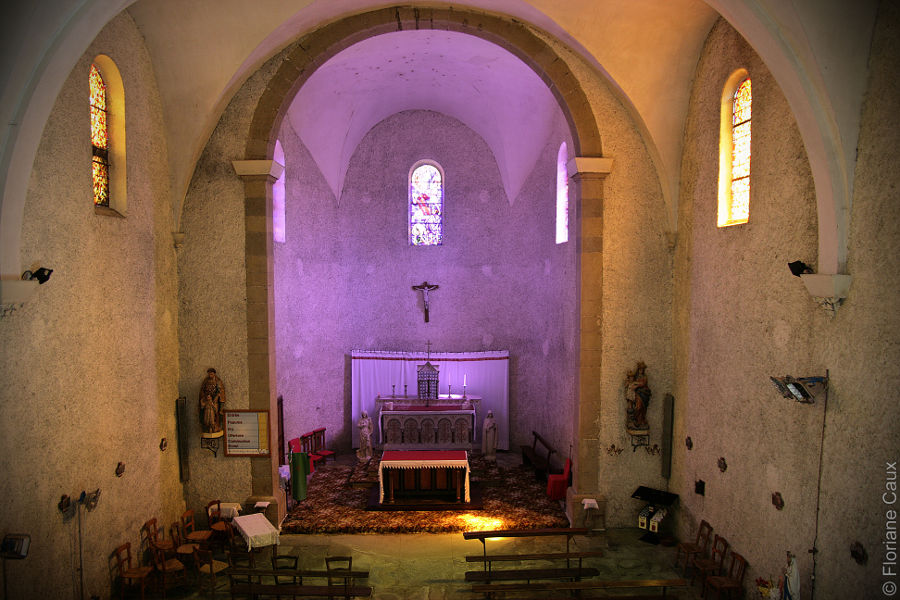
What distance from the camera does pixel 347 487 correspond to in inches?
535

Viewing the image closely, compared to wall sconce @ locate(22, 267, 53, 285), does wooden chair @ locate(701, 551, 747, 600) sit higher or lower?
lower

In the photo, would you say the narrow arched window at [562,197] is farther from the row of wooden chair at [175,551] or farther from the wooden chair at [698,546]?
the row of wooden chair at [175,551]

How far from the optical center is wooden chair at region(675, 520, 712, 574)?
9509mm

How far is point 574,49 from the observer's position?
420 inches

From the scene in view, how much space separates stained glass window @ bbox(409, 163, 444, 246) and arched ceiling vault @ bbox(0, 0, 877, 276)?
682 cm

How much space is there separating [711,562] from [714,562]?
4.2 inches

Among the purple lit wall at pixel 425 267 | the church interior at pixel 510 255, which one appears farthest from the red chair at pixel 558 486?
the purple lit wall at pixel 425 267

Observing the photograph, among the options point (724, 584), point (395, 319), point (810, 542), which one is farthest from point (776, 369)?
point (395, 319)

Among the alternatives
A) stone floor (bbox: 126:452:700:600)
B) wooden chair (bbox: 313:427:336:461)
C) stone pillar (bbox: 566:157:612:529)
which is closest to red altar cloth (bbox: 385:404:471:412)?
wooden chair (bbox: 313:427:336:461)

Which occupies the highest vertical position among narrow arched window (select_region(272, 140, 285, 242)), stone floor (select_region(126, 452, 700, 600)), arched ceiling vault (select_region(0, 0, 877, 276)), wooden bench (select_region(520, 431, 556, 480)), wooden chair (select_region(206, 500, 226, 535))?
arched ceiling vault (select_region(0, 0, 877, 276))

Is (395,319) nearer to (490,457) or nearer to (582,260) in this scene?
(490,457)

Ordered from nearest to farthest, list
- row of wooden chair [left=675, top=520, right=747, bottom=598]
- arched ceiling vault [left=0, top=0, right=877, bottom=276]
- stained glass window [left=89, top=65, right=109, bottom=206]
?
arched ceiling vault [left=0, top=0, right=877, bottom=276] < row of wooden chair [left=675, top=520, right=747, bottom=598] < stained glass window [left=89, top=65, right=109, bottom=206]

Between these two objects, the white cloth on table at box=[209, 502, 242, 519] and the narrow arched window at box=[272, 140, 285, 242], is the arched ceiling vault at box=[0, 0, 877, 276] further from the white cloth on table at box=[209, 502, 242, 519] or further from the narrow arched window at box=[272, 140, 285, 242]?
the white cloth on table at box=[209, 502, 242, 519]

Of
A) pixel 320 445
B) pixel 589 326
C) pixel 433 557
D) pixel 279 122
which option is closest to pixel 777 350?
pixel 589 326
